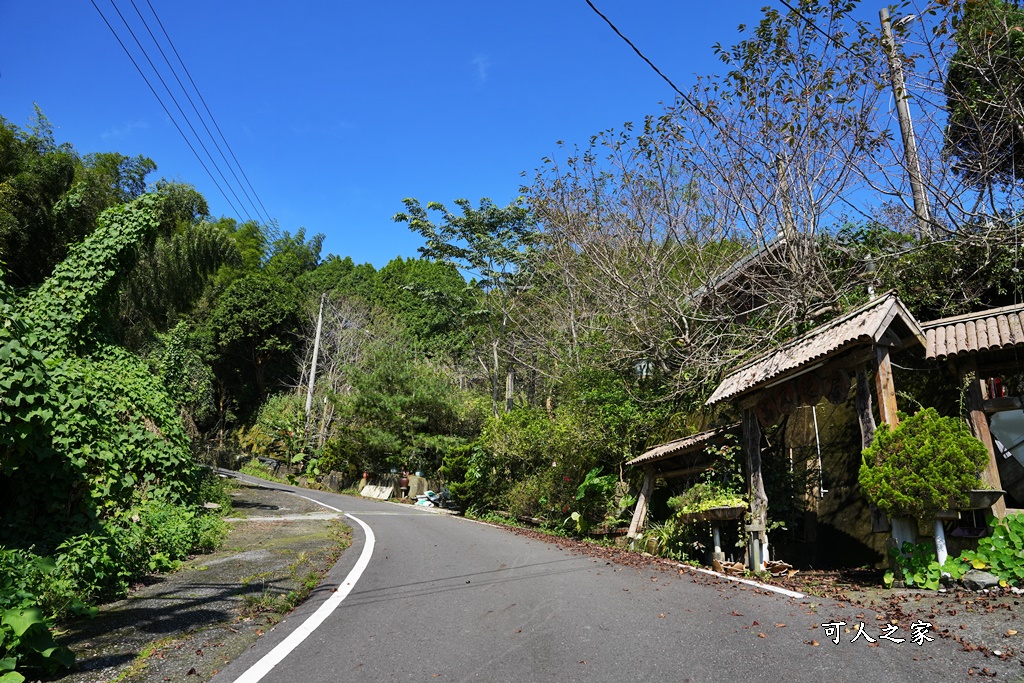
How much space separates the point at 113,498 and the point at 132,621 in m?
3.76

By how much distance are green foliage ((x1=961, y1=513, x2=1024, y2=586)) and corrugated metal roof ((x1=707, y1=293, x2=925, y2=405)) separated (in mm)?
2218

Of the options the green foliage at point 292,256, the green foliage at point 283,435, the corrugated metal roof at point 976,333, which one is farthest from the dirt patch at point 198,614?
the green foliage at point 292,256

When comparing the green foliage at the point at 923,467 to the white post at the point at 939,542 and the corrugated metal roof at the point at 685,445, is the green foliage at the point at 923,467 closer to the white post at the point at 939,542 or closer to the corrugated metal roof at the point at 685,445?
the white post at the point at 939,542

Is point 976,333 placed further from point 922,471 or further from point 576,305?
point 576,305

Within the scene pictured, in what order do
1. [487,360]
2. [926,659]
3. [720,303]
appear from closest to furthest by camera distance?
1. [926,659]
2. [720,303]
3. [487,360]

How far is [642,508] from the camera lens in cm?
1225

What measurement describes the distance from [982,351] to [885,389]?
135 centimetres

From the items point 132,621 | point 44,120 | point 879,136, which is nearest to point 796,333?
point 879,136

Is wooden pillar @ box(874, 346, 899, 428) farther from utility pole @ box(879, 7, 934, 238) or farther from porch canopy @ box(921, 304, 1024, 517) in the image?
utility pole @ box(879, 7, 934, 238)

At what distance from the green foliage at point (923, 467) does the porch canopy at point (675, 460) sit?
3.40 meters

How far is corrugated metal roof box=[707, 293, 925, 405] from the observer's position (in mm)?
7422

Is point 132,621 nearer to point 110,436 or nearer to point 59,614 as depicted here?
point 59,614

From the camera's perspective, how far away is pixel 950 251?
31.7 feet

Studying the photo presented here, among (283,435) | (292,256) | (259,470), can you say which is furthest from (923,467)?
(292,256)
